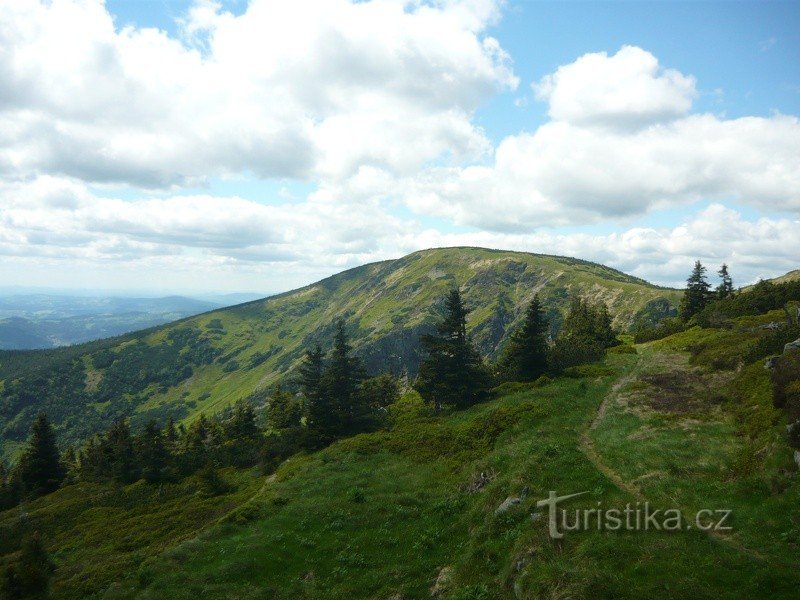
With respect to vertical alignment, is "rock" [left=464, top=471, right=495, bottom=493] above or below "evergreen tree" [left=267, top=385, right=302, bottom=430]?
above

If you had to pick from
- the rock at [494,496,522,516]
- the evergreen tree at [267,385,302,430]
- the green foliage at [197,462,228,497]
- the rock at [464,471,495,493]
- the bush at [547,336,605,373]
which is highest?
the bush at [547,336,605,373]

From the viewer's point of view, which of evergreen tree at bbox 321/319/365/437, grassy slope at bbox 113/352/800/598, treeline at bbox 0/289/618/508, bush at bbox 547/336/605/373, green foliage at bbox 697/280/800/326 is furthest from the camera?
green foliage at bbox 697/280/800/326

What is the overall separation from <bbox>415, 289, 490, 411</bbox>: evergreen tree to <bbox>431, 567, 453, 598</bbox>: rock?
2866cm

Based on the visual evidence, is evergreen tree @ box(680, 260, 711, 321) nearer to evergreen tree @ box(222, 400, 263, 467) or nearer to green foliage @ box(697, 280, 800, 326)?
green foliage @ box(697, 280, 800, 326)

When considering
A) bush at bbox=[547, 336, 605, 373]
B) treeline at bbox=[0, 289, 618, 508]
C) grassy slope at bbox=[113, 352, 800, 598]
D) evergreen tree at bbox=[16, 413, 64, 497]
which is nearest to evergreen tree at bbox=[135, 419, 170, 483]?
treeline at bbox=[0, 289, 618, 508]

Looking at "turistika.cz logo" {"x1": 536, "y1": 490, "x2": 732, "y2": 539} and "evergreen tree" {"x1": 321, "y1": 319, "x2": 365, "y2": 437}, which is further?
"evergreen tree" {"x1": 321, "y1": 319, "x2": 365, "y2": 437}

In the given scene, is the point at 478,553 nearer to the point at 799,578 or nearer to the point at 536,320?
the point at 799,578

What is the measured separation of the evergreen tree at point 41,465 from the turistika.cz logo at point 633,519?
72.6 meters

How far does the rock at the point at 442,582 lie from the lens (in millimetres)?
16641

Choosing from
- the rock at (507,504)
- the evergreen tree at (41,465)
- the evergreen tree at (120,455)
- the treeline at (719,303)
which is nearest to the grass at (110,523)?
the evergreen tree at (120,455)

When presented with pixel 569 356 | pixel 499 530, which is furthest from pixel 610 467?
pixel 569 356

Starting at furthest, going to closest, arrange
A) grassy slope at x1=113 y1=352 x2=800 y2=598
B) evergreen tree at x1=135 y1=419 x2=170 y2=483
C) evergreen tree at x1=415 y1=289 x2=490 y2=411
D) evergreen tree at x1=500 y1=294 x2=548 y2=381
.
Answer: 1. evergreen tree at x1=500 y1=294 x2=548 y2=381
2. evergreen tree at x1=135 y1=419 x2=170 y2=483
3. evergreen tree at x1=415 y1=289 x2=490 y2=411
4. grassy slope at x1=113 y1=352 x2=800 y2=598

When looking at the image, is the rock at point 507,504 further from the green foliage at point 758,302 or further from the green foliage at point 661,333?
the green foliage at point 661,333

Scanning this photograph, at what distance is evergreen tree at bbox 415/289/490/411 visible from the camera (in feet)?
153
